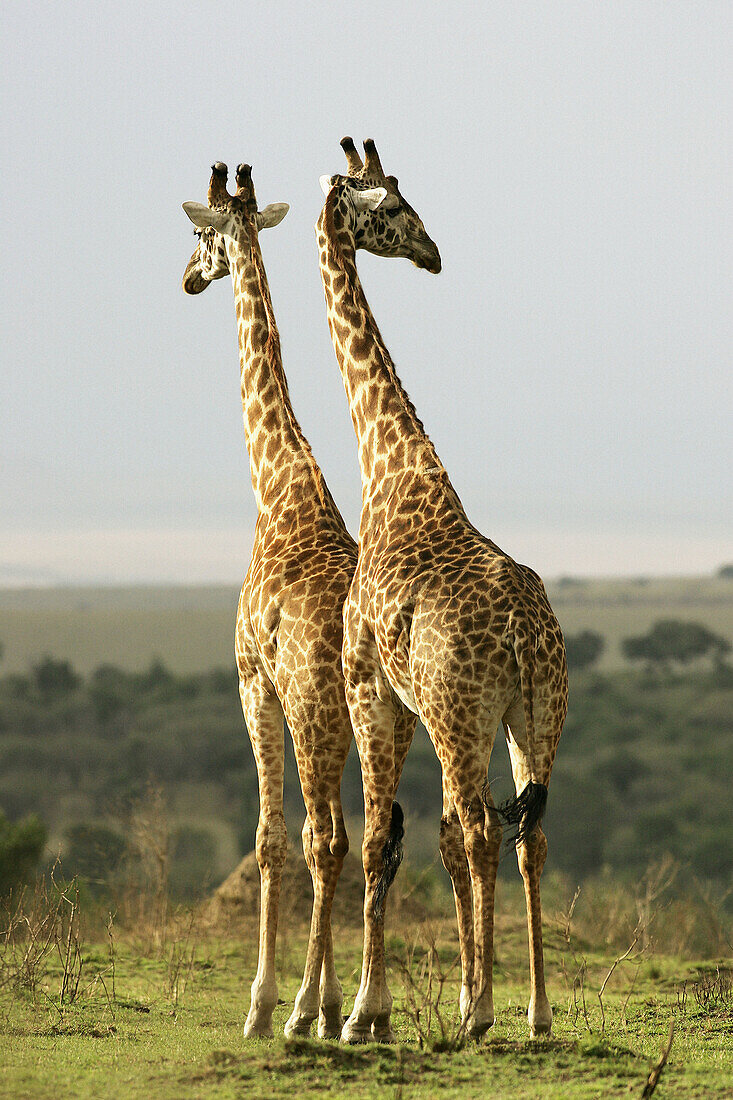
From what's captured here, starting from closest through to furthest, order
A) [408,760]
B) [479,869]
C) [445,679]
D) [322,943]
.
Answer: [479,869], [445,679], [322,943], [408,760]

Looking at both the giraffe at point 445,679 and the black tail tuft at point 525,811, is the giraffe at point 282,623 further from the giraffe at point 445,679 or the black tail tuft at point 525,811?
the black tail tuft at point 525,811

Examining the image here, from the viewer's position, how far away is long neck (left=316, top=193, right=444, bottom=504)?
8328 mm

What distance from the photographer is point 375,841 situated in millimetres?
7613

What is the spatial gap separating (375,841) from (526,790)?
1.10m

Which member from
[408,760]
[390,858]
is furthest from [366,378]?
[408,760]

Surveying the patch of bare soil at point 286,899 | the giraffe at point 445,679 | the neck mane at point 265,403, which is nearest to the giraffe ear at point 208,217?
the neck mane at point 265,403

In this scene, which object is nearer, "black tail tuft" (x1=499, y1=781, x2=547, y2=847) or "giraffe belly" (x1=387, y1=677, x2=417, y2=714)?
"black tail tuft" (x1=499, y1=781, x2=547, y2=847)

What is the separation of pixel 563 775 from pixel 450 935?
2835 centimetres

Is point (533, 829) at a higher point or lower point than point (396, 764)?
lower

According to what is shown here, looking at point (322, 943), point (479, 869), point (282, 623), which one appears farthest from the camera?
point (282, 623)

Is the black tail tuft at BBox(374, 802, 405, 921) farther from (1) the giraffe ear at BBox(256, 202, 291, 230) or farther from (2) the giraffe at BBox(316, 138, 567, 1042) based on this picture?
(1) the giraffe ear at BBox(256, 202, 291, 230)

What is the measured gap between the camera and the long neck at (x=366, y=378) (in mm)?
8328

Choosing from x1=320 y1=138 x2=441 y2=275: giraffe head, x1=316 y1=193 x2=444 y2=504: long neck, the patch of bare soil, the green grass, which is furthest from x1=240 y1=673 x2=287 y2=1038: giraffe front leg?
the patch of bare soil

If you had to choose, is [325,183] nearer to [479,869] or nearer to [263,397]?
[263,397]
